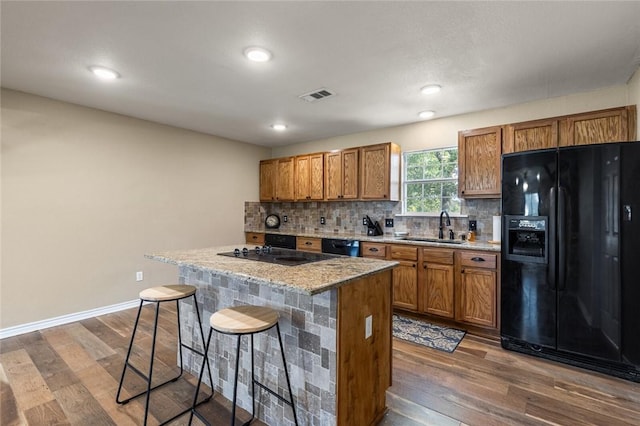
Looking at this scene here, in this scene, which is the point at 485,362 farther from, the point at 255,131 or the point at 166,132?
the point at 166,132

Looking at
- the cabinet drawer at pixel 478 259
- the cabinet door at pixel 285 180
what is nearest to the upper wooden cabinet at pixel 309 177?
the cabinet door at pixel 285 180

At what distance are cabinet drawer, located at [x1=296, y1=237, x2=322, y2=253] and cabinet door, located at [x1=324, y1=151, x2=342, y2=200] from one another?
714mm

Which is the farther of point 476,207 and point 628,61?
point 476,207

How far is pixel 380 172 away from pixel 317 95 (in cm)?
146

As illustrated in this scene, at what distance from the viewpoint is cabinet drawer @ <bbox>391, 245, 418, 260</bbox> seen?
3535 millimetres

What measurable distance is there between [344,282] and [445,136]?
3.15 m

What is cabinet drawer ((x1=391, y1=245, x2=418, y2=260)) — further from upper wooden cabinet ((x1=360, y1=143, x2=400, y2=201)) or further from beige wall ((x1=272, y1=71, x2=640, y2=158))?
beige wall ((x1=272, y1=71, x2=640, y2=158))

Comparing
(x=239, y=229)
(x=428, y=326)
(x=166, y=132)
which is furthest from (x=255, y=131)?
(x=428, y=326)

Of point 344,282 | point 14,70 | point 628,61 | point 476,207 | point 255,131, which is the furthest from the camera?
point 255,131

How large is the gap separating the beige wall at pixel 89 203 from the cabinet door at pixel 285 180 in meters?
1.10

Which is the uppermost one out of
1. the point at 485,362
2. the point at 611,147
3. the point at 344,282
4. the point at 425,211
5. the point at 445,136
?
the point at 445,136

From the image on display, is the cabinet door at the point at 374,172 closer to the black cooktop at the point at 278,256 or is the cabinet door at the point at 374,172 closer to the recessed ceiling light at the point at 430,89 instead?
the recessed ceiling light at the point at 430,89

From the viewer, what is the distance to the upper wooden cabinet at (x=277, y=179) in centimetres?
527

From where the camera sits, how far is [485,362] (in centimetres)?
261
